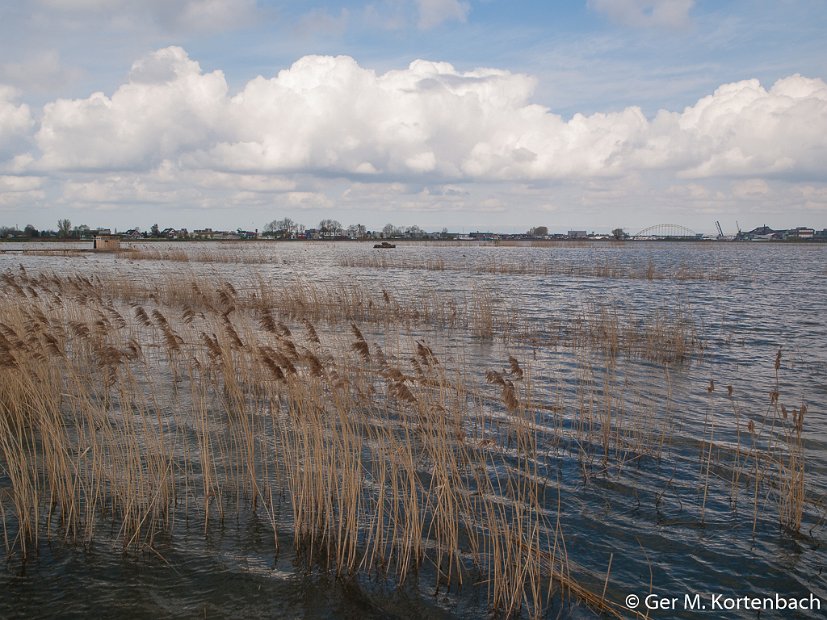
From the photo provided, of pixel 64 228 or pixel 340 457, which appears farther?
pixel 64 228

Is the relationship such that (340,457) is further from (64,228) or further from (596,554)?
(64,228)

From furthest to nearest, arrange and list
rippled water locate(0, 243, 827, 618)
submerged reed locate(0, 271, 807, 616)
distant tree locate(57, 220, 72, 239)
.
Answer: distant tree locate(57, 220, 72, 239) < submerged reed locate(0, 271, 807, 616) < rippled water locate(0, 243, 827, 618)

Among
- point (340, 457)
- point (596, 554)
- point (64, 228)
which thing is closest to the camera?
point (596, 554)

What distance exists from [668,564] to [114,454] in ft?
21.1

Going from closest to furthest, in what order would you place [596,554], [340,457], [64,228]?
1. [596,554]
2. [340,457]
3. [64,228]

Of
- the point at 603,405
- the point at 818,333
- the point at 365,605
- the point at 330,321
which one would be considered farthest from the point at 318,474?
the point at 818,333

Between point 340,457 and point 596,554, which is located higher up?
point 340,457

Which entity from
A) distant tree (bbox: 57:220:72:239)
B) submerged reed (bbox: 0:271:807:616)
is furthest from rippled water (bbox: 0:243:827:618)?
distant tree (bbox: 57:220:72:239)

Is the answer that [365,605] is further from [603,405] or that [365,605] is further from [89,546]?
[603,405]

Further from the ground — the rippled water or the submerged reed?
the submerged reed

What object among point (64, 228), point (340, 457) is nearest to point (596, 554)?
point (340, 457)

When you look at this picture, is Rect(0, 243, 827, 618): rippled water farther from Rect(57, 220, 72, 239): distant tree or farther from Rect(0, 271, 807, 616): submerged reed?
Rect(57, 220, 72, 239): distant tree

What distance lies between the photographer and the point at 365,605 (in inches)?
203

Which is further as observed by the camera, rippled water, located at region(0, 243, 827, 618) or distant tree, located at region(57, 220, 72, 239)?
distant tree, located at region(57, 220, 72, 239)
